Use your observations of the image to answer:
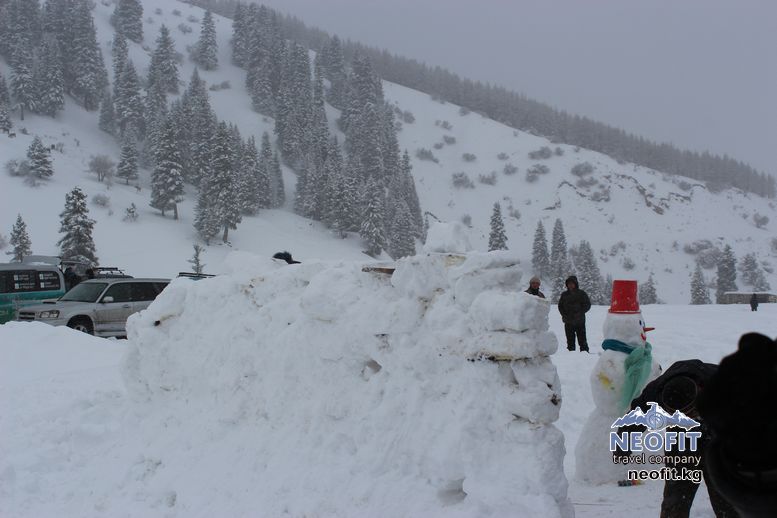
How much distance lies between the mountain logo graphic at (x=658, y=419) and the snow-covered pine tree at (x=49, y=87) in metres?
68.7

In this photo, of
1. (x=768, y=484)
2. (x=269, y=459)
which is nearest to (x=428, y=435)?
(x=269, y=459)

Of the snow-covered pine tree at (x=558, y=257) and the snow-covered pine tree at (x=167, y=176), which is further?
the snow-covered pine tree at (x=558, y=257)

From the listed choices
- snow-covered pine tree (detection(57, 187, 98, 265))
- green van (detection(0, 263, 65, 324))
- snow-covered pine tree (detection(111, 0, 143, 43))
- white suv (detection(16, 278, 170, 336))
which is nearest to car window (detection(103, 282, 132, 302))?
white suv (detection(16, 278, 170, 336))

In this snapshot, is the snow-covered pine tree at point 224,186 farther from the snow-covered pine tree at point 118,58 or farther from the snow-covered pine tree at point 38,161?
the snow-covered pine tree at point 118,58

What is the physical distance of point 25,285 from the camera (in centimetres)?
1441

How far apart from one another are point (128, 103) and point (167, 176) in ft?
68.8

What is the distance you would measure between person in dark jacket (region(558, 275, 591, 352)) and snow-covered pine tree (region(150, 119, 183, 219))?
4119cm

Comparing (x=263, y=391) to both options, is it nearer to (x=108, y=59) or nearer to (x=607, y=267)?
(x=607, y=267)

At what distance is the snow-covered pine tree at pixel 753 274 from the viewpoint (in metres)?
58.8

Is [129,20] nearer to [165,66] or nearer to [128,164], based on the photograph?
[165,66]

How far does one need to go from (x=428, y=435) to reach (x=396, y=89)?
111 m

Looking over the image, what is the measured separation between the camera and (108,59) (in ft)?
252

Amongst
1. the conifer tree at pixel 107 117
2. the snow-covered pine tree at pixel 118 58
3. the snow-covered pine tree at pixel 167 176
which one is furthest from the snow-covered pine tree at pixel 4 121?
the snow-covered pine tree at pixel 167 176

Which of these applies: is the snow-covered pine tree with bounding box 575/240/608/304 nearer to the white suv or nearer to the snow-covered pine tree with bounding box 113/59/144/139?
the white suv
